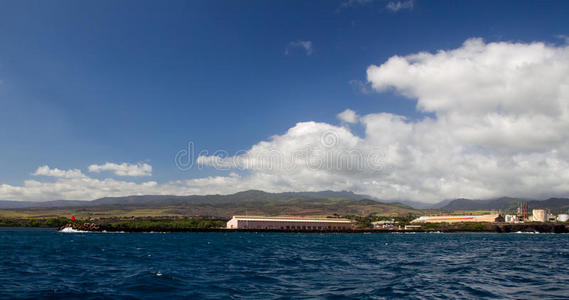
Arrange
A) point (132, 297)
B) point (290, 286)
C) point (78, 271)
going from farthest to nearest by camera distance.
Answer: point (78, 271) < point (290, 286) < point (132, 297)

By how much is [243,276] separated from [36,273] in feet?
48.3

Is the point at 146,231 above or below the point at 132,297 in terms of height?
below

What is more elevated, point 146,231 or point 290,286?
point 290,286

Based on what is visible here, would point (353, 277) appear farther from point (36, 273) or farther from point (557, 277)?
point (36, 273)

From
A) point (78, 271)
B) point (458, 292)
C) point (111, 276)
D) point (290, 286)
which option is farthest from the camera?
point (78, 271)

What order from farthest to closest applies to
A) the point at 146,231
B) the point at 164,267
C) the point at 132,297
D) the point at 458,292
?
the point at 146,231 → the point at 164,267 → the point at 458,292 → the point at 132,297

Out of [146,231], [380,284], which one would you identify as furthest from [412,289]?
[146,231]

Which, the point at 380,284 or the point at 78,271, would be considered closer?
the point at 380,284

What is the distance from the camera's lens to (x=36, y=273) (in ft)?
93.8

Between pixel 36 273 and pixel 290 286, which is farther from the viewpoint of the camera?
pixel 36 273

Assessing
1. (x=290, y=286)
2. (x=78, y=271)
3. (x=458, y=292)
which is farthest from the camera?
(x=78, y=271)

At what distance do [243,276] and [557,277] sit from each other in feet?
73.6

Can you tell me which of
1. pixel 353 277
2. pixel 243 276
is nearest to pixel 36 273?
pixel 243 276

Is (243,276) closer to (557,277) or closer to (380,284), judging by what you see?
(380,284)
